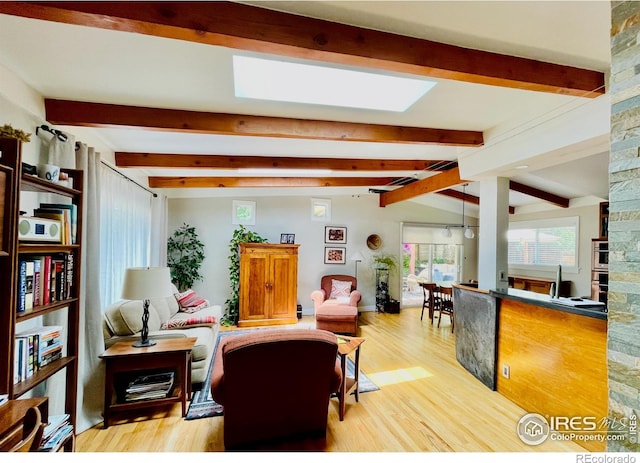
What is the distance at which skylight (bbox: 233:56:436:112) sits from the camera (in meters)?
1.86

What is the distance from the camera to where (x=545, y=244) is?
265 inches

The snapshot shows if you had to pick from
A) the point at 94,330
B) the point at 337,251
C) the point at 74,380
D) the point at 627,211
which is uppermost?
the point at 627,211

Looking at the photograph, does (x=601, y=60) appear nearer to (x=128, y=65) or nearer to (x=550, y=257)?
(x=128, y=65)

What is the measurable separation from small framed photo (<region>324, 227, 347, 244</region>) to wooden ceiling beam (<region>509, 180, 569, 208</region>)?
3.36m

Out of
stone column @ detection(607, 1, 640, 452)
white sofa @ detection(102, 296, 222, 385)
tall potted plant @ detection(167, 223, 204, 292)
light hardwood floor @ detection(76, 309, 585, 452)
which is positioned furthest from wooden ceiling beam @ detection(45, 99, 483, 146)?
tall potted plant @ detection(167, 223, 204, 292)

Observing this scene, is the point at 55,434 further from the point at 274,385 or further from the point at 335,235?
the point at 335,235

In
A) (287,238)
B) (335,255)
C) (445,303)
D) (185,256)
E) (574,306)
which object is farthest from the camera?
(335,255)

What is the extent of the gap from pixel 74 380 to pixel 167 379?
80 centimetres

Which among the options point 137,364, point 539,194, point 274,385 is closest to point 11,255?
point 137,364

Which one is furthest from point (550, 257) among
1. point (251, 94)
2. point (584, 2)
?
point (251, 94)

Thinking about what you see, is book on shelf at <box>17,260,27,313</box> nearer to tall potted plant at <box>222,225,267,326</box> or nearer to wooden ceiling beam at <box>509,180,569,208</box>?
tall potted plant at <box>222,225,267,326</box>

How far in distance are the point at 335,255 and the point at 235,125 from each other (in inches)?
175

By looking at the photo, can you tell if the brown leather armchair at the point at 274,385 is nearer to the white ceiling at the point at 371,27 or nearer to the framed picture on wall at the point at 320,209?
the white ceiling at the point at 371,27

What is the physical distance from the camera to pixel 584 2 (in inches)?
50.6
